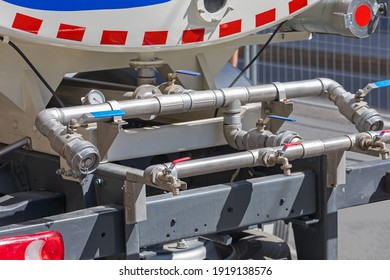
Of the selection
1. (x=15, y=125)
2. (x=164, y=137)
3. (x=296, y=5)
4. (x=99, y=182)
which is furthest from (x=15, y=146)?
(x=296, y=5)

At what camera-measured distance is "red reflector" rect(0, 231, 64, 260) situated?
3.61m

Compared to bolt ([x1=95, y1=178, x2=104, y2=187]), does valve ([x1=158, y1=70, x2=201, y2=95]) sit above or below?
above

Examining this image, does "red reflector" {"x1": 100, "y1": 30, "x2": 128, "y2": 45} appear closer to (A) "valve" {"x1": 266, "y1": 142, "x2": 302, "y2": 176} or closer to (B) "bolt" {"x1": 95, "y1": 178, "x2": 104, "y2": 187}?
(B) "bolt" {"x1": 95, "y1": 178, "x2": 104, "y2": 187}

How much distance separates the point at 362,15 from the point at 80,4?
131cm

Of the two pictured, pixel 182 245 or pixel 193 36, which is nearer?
pixel 193 36

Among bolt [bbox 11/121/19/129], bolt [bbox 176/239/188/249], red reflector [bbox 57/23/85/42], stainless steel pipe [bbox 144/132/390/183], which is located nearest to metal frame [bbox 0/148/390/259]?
bolt [bbox 11/121/19/129]

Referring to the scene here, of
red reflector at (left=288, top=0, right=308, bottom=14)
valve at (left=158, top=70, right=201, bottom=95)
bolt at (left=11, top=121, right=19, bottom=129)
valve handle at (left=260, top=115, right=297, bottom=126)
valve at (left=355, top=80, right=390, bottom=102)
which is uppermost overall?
red reflector at (left=288, top=0, right=308, bottom=14)

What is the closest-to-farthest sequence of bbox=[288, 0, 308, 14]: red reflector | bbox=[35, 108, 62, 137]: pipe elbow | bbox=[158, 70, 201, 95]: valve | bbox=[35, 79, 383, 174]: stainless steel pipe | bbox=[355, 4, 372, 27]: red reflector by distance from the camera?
bbox=[35, 79, 383, 174]: stainless steel pipe
bbox=[35, 108, 62, 137]: pipe elbow
bbox=[158, 70, 201, 95]: valve
bbox=[288, 0, 308, 14]: red reflector
bbox=[355, 4, 372, 27]: red reflector

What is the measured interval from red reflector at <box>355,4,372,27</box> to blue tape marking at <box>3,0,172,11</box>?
0.95m

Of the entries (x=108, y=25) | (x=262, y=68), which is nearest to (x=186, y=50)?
(x=108, y=25)

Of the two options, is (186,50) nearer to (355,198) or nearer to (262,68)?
(355,198)

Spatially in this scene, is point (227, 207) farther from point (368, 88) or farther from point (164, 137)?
point (368, 88)

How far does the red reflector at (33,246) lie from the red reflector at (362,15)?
66.2 inches

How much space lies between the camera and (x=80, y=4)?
393 centimetres
